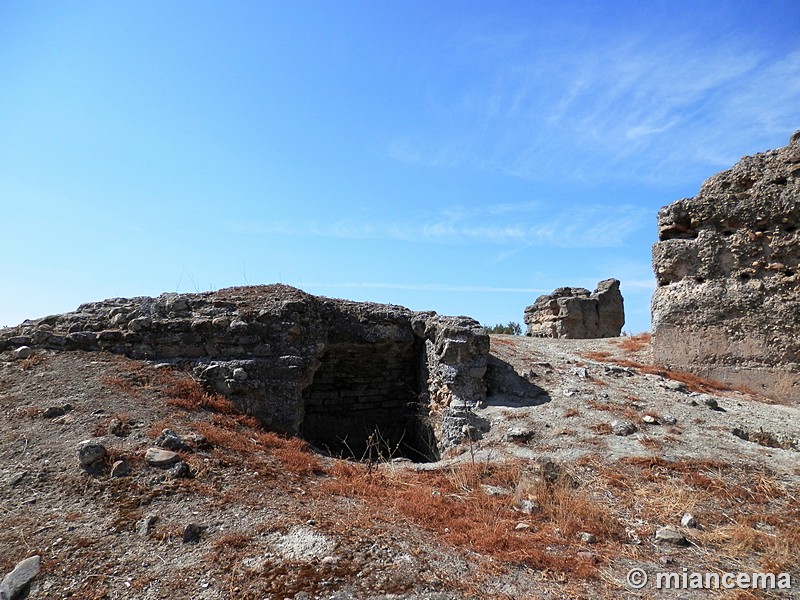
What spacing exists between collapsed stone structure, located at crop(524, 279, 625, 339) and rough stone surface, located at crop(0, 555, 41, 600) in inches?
681

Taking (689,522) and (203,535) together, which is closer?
(203,535)

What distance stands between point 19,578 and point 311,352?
5.34 metres

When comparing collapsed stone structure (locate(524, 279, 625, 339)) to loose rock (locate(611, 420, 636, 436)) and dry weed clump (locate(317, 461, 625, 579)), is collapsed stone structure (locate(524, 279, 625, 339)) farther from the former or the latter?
dry weed clump (locate(317, 461, 625, 579))

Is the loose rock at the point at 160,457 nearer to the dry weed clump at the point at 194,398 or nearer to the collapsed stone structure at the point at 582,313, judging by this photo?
the dry weed clump at the point at 194,398

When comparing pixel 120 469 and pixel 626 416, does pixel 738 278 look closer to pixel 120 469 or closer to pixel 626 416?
pixel 626 416

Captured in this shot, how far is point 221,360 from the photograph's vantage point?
27.6 ft

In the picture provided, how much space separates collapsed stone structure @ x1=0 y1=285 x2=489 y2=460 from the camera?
27.1 ft

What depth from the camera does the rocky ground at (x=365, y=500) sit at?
13.5ft

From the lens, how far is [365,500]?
5.59m

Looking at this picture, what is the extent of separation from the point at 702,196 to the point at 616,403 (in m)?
5.34

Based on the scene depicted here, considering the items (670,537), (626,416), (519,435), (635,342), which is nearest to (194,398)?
(519,435)

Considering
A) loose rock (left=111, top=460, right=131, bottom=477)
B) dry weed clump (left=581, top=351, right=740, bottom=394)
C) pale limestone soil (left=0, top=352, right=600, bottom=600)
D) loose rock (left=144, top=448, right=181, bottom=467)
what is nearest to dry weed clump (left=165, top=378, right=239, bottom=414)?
pale limestone soil (left=0, top=352, right=600, bottom=600)

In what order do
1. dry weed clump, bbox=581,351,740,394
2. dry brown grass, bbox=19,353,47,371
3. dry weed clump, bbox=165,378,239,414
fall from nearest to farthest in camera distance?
dry weed clump, bbox=165,378,239,414, dry brown grass, bbox=19,353,47,371, dry weed clump, bbox=581,351,740,394

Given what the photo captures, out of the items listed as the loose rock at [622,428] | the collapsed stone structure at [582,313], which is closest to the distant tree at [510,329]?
the collapsed stone structure at [582,313]
